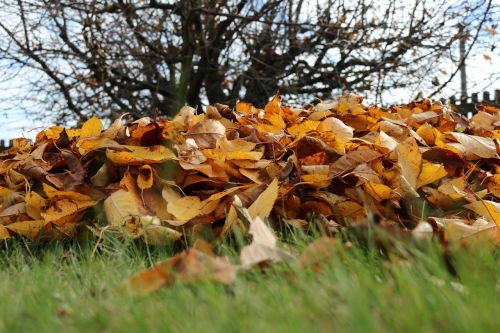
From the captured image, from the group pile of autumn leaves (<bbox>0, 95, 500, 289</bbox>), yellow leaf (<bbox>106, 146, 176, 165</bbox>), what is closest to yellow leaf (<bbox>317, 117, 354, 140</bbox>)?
pile of autumn leaves (<bbox>0, 95, 500, 289</bbox>)

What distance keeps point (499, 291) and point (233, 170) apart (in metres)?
1.11

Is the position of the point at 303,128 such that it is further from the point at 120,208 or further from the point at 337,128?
the point at 120,208

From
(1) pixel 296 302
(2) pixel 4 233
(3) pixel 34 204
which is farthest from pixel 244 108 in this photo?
(1) pixel 296 302

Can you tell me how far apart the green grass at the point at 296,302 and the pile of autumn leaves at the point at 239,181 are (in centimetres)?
50

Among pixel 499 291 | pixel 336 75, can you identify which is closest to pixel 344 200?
pixel 499 291

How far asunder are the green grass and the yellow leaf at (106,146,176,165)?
692 mm

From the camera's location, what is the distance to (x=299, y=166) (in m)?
2.14

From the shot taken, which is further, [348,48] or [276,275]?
[348,48]

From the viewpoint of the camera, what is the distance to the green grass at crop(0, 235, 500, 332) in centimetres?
95

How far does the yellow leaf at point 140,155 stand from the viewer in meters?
2.10

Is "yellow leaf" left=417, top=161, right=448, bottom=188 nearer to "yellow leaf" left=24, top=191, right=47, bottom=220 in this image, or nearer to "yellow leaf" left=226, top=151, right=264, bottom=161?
"yellow leaf" left=226, top=151, right=264, bottom=161

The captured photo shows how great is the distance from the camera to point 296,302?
108 centimetres

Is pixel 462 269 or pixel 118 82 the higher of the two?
pixel 118 82

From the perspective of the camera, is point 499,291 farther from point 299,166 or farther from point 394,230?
point 299,166
